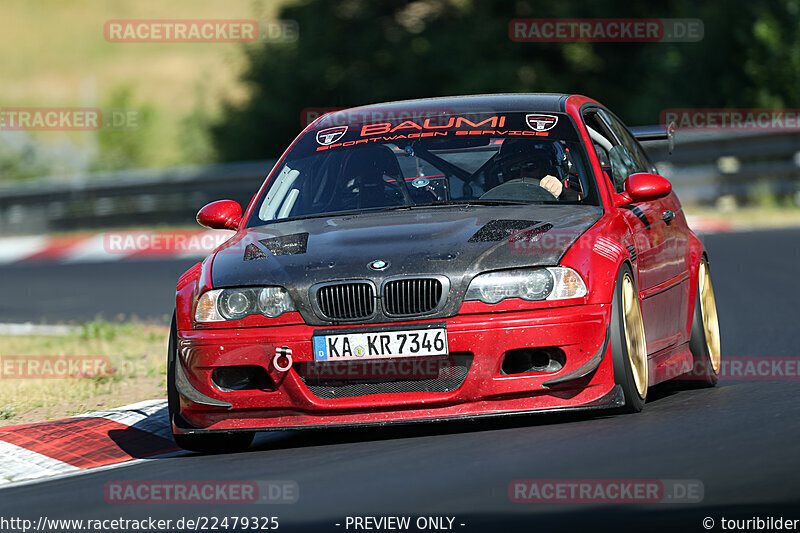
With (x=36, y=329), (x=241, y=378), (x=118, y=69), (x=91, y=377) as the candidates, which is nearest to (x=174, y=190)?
(x=36, y=329)

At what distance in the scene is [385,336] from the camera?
6.30 m

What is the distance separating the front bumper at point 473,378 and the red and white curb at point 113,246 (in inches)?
604

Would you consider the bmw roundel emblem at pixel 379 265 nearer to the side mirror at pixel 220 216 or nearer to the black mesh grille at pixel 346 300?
the black mesh grille at pixel 346 300

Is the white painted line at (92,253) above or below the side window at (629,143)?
below

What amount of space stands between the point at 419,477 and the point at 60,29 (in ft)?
333

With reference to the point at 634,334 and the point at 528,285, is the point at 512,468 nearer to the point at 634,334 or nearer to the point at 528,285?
the point at 528,285

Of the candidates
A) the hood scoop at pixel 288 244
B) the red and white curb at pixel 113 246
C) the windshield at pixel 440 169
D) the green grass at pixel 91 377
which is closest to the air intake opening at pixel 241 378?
the hood scoop at pixel 288 244

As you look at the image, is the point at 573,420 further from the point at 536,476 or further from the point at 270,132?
the point at 270,132

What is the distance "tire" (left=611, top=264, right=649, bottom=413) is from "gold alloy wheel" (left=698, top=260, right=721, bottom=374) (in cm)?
133

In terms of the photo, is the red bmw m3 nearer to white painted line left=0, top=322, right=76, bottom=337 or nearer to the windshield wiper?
Answer: the windshield wiper

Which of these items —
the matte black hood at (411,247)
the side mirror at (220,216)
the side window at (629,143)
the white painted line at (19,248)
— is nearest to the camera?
the matte black hood at (411,247)

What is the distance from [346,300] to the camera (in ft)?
21.0

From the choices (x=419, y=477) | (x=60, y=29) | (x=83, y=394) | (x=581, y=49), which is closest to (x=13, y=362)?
(x=83, y=394)

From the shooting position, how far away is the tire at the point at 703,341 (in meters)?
8.05
